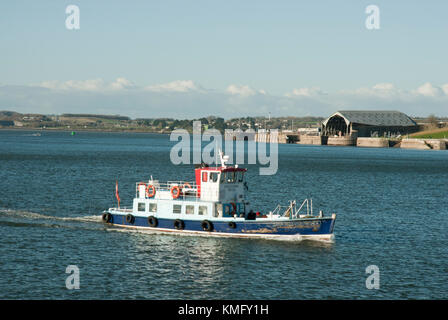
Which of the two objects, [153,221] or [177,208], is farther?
[153,221]

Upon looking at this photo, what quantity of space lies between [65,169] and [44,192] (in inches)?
1599

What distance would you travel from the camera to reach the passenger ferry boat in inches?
1813

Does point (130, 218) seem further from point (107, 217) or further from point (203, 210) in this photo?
point (203, 210)

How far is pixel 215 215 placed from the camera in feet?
157

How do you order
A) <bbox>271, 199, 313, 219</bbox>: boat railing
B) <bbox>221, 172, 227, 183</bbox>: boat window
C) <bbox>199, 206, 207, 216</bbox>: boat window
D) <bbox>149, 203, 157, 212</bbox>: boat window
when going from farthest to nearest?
<bbox>149, 203, 157, 212</bbox>: boat window
<bbox>221, 172, 227, 183</bbox>: boat window
<bbox>199, 206, 207, 216</bbox>: boat window
<bbox>271, 199, 313, 219</bbox>: boat railing

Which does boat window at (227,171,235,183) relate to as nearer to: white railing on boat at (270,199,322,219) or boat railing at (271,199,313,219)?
white railing on boat at (270,199,322,219)

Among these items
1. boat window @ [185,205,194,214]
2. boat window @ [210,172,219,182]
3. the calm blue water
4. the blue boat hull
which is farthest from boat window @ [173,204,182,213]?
boat window @ [210,172,219,182]

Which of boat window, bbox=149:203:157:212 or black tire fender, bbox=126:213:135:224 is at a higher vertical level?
boat window, bbox=149:203:157:212

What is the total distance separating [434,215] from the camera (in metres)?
64.3

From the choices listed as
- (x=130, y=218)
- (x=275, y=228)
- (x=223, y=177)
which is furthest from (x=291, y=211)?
(x=130, y=218)

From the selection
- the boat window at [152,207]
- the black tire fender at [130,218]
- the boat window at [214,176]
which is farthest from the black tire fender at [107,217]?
the boat window at [214,176]

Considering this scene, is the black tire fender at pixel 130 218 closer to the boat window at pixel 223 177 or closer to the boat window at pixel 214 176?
the boat window at pixel 214 176

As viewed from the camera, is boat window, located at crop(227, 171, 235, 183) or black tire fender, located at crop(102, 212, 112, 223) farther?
black tire fender, located at crop(102, 212, 112, 223)
